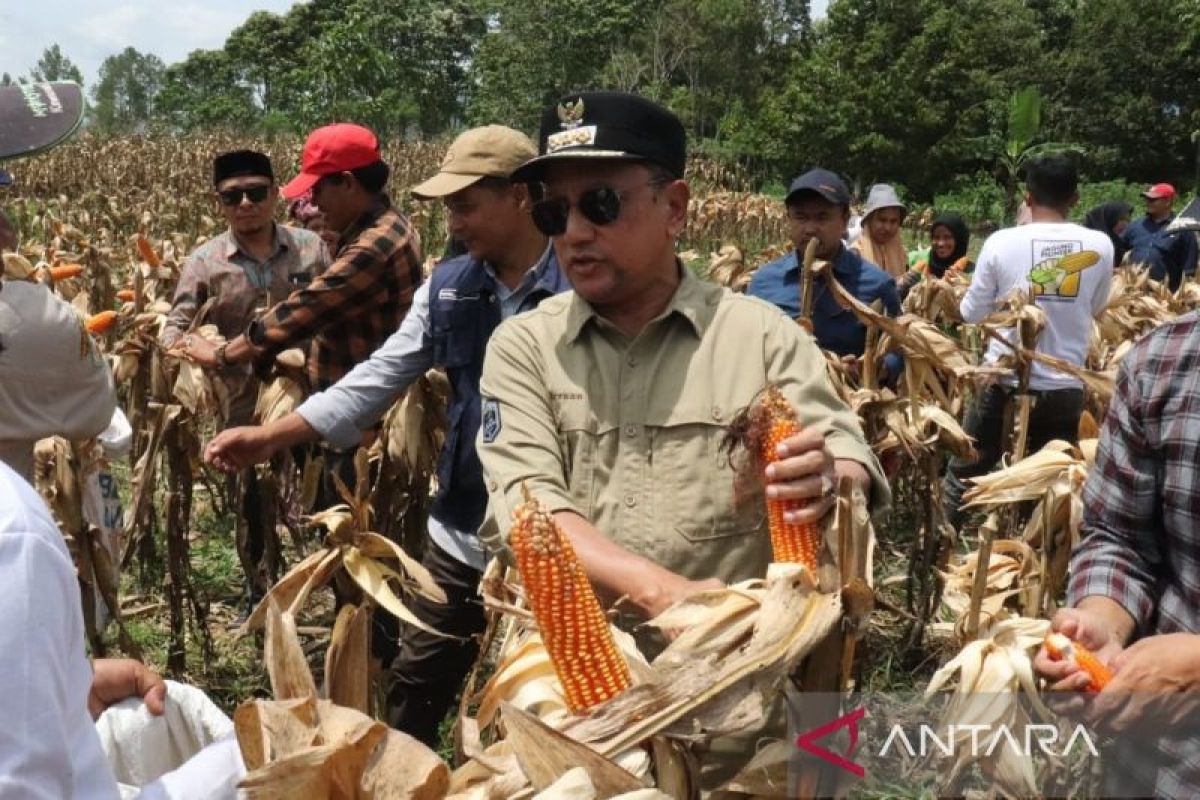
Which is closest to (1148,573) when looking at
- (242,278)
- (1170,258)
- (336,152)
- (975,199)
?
(336,152)

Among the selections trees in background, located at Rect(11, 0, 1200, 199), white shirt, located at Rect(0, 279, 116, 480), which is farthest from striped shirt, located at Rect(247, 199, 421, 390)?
trees in background, located at Rect(11, 0, 1200, 199)

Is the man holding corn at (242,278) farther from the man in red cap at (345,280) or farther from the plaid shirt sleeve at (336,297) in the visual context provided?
the plaid shirt sleeve at (336,297)

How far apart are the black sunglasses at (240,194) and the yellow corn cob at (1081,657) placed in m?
4.15

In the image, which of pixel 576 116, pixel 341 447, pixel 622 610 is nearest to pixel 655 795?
pixel 622 610

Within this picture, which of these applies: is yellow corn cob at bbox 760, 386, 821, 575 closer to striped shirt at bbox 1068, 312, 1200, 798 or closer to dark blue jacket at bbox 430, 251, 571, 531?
striped shirt at bbox 1068, 312, 1200, 798

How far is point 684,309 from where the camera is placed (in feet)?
6.86

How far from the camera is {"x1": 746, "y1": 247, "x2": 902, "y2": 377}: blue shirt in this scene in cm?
468

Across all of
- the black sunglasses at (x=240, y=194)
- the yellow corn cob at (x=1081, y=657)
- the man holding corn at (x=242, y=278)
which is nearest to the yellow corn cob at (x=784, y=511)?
the yellow corn cob at (x=1081, y=657)

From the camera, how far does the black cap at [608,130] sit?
204 centimetres

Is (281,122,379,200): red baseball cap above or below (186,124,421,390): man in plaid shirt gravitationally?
above

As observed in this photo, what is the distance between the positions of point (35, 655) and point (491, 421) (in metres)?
1.06

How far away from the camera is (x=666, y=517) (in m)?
1.98

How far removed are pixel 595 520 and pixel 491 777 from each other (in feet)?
1.80

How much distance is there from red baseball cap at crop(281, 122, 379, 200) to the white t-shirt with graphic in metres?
2.87
